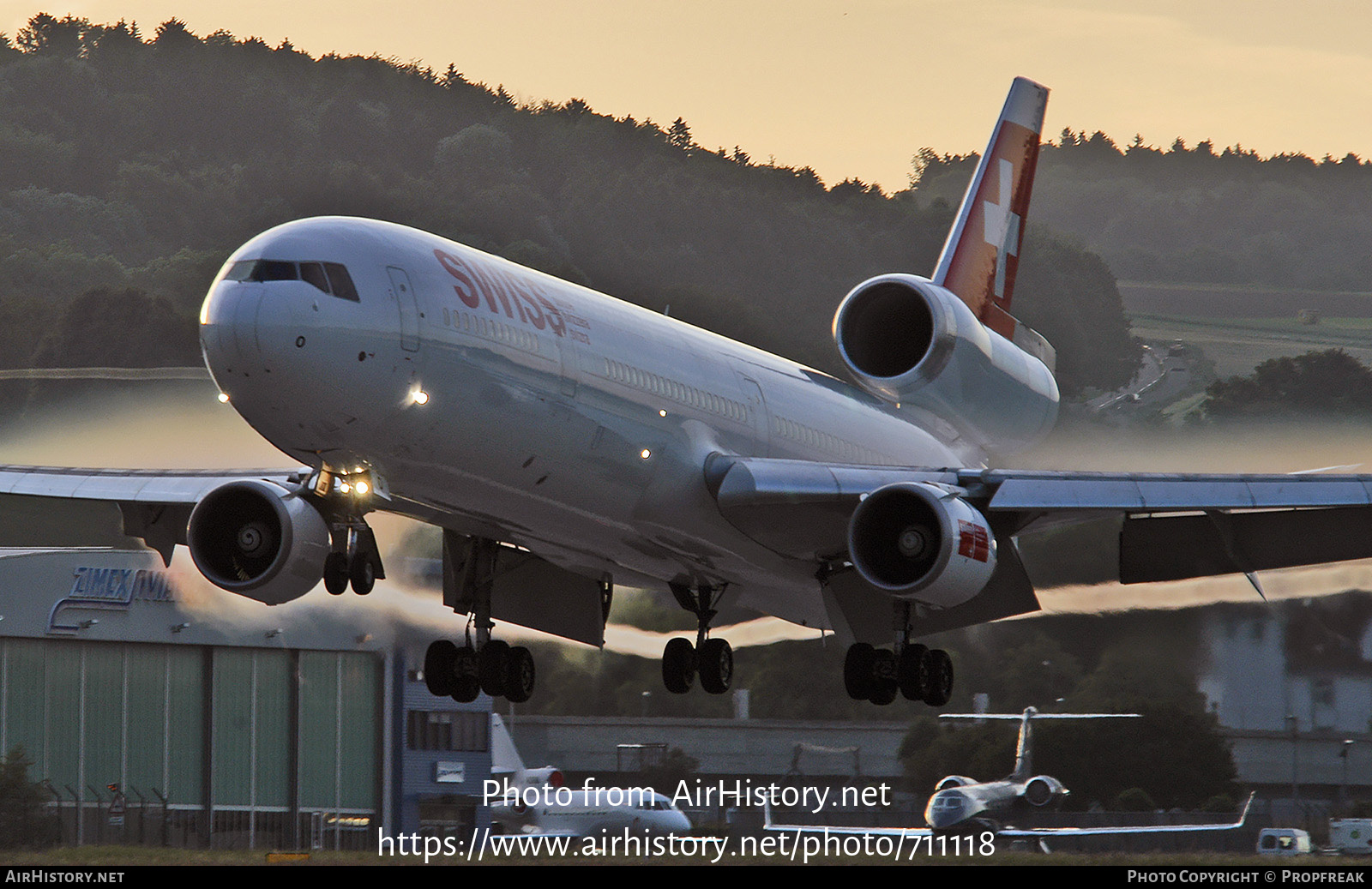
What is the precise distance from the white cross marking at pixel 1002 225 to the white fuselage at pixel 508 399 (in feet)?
28.7

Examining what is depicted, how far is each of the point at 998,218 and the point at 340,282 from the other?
1724cm

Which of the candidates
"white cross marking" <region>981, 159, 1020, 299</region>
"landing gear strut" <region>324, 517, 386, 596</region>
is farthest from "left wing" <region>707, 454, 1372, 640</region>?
"white cross marking" <region>981, 159, 1020, 299</region>

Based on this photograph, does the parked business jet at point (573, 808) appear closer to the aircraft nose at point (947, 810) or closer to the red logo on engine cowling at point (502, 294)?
the aircraft nose at point (947, 810)

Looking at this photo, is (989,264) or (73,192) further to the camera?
(73,192)

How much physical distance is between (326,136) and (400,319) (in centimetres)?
7947

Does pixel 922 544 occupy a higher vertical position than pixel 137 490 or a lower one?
lower

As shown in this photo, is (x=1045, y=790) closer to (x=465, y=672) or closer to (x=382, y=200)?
(x=465, y=672)

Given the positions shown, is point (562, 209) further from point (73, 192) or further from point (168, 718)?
point (168, 718)

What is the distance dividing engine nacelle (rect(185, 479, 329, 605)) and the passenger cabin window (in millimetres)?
4295

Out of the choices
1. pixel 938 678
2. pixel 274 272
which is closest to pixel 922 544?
pixel 938 678

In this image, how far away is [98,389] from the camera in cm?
5872

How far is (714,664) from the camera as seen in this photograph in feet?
78.1

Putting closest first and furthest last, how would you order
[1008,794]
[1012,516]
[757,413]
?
[757,413], [1012,516], [1008,794]

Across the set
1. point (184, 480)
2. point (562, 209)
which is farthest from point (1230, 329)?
point (184, 480)
